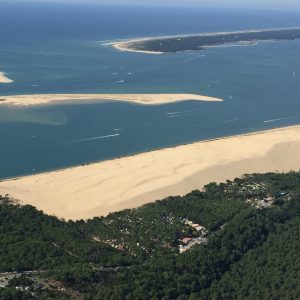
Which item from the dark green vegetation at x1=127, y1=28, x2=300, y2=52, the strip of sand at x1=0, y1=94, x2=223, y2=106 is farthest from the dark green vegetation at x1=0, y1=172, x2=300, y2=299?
the dark green vegetation at x1=127, y1=28, x2=300, y2=52

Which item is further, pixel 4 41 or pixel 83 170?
pixel 4 41

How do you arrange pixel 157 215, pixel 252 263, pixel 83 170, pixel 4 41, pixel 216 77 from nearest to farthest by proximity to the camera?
pixel 252 263 < pixel 157 215 < pixel 83 170 < pixel 216 77 < pixel 4 41

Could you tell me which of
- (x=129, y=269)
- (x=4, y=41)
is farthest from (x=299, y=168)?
(x=4, y=41)

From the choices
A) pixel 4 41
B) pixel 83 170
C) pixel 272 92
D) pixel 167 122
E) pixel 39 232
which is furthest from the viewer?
pixel 4 41

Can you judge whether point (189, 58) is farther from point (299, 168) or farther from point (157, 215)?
point (157, 215)

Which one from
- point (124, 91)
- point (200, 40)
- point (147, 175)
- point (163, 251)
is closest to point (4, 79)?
point (124, 91)

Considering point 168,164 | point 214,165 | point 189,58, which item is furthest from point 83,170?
point 189,58

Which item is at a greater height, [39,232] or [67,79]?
[67,79]
